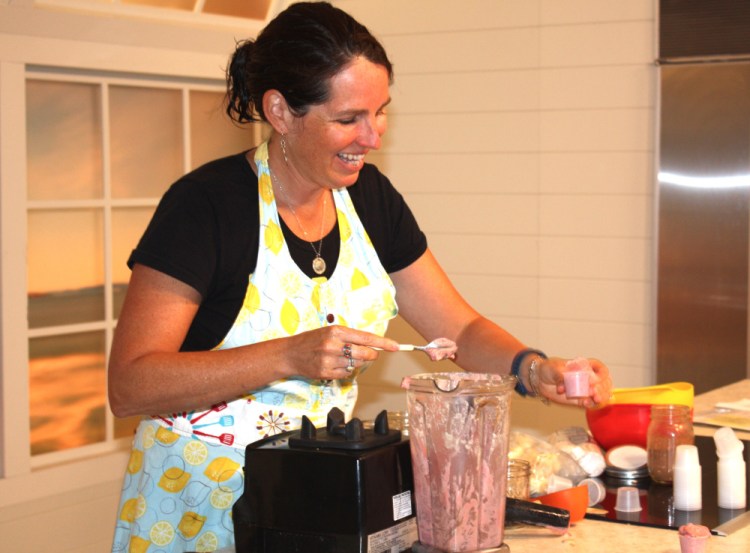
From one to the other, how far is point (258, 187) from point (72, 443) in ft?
6.63

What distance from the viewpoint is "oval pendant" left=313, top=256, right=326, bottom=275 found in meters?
2.00

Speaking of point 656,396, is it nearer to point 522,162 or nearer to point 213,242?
point 213,242

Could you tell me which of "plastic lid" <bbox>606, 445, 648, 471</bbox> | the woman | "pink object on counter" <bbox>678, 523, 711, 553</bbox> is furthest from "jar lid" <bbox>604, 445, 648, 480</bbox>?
"pink object on counter" <bbox>678, 523, 711, 553</bbox>

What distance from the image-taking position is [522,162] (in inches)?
157

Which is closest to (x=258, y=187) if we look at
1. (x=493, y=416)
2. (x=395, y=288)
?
(x=395, y=288)

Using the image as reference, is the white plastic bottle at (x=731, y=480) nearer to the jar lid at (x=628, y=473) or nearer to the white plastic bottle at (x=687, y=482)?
the white plastic bottle at (x=687, y=482)

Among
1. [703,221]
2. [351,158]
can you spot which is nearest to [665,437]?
[351,158]

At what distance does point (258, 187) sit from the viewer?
1.97 meters

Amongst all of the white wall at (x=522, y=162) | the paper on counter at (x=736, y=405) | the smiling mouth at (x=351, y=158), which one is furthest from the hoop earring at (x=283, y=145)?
the white wall at (x=522, y=162)

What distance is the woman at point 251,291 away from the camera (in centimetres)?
176

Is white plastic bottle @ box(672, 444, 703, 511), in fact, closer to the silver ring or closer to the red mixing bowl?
the red mixing bowl

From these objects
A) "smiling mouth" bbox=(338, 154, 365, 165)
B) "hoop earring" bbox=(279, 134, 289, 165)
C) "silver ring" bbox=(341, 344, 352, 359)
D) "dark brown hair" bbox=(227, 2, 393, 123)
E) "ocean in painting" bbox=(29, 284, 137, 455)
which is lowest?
"ocean in painting" bbox=(29, 284, 137, 455)

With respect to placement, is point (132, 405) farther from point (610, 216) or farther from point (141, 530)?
point (610, 216)

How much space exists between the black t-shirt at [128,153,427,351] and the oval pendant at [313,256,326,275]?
0.01m
